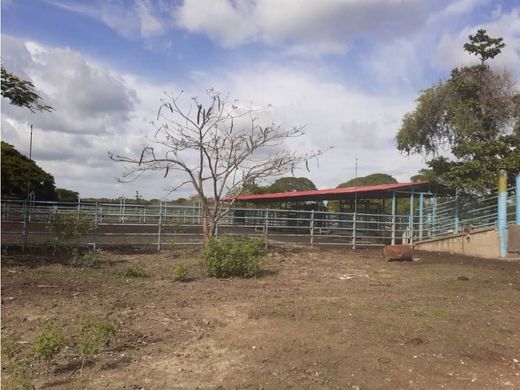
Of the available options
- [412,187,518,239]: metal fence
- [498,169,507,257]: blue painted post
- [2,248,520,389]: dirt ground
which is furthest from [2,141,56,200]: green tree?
[498,169,507,257]: blue painted post

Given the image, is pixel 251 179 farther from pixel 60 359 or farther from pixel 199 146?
pixel 60 359

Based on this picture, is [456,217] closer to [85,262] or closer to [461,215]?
[461,215]

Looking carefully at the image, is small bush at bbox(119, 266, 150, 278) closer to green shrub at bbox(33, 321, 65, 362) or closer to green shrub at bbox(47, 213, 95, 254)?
green shrub at bbox(47, 213, 95, 254)

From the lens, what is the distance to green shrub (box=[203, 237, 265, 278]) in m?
9.06

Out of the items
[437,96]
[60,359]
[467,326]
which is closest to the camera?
[60,359]

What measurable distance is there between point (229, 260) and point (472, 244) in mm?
9658

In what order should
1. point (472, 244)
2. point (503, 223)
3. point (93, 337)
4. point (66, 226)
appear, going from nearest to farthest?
point (93, 337) → point (66, 226) → point (503, 223) → point (472, 244)

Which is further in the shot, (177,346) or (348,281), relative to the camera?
(348,281)

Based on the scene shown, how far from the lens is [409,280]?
9.62 m

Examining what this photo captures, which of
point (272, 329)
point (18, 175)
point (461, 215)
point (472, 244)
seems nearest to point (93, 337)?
point (272, 329)

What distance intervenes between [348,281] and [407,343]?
4314 mm

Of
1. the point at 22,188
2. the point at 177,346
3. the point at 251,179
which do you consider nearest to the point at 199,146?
the point at 251,179

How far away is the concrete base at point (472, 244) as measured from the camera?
1472cm

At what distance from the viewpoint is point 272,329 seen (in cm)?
536
